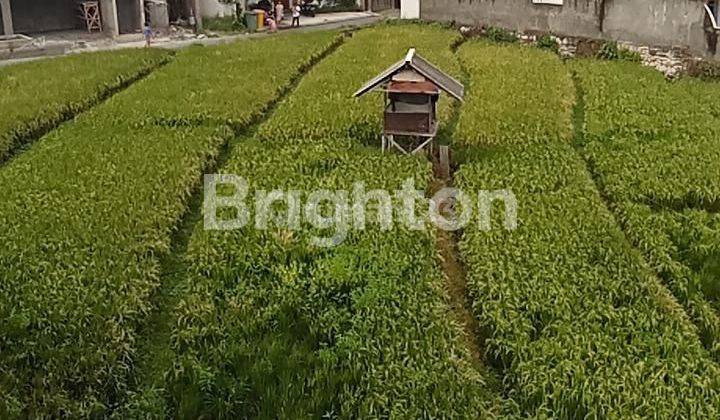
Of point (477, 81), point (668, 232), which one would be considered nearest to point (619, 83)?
point (477, 81)

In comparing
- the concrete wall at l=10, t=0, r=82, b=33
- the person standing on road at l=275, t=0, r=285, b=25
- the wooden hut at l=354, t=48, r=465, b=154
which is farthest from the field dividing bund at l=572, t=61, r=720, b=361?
the concrete wall at l=10, t=0, r=82, b=33

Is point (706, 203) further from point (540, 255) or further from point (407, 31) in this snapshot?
point (407, 31)

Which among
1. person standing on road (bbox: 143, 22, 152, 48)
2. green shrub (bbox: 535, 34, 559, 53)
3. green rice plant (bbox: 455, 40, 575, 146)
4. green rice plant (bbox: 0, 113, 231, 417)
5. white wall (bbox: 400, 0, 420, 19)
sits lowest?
green rice plant (bbox: 0, 113, 231, 417)

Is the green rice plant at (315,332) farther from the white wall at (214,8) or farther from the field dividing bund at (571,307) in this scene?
Result: the white wall at (214,8)

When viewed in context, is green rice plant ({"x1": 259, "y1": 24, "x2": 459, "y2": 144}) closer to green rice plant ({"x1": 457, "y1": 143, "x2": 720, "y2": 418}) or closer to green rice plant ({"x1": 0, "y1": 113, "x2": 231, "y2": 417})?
green rice plant ({"x1": 0, "y1": 113, "x2": 231, "y2": 417})

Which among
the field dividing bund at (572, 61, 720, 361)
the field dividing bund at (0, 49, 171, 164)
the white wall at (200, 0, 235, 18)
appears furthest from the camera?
the white wall at (200, 0, 235, 18)

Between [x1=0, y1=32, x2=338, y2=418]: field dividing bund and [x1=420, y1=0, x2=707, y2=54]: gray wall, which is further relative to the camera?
[x1=420, y1=0, x2=707, y2=54]: gray wall

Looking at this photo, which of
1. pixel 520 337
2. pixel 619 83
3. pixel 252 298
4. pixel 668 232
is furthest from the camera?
pixel 619 83
